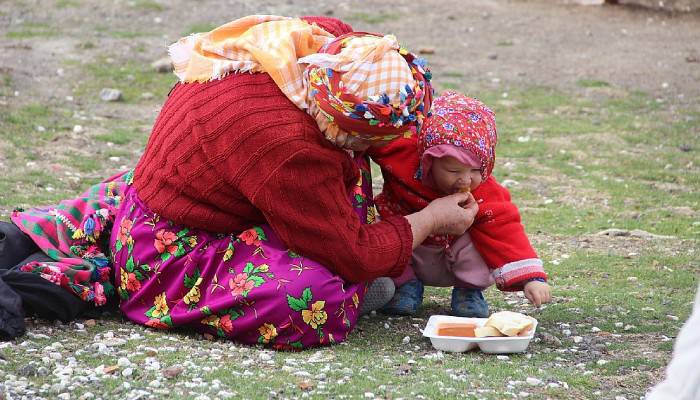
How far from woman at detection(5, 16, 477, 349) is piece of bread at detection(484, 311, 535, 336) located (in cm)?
41

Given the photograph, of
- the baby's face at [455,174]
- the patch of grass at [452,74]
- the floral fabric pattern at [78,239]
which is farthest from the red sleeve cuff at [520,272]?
the patch of grass at [452,74]

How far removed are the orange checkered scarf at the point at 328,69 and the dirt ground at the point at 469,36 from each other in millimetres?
4844

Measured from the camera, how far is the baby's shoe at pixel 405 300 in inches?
179

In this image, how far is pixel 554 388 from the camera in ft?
11.7

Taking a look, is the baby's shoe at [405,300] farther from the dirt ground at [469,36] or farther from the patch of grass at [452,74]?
the patch of grass at [452,74]

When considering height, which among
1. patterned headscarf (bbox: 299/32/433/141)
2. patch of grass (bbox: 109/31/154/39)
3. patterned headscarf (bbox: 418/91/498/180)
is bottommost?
patch of grass (bbox: 109/31/154/39)

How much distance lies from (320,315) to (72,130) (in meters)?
4.56

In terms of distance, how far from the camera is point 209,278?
4.06m

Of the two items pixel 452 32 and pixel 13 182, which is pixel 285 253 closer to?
pixel 13 182

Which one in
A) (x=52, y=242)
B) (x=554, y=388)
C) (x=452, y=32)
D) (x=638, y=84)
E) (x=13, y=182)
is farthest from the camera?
(x=452, y=32)

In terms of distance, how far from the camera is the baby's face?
4191 mm

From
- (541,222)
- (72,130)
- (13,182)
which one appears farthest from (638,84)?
(13,182)

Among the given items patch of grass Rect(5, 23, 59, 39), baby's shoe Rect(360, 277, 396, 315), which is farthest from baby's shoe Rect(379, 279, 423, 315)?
patch of grass Rect(5, 23, 59, 39)

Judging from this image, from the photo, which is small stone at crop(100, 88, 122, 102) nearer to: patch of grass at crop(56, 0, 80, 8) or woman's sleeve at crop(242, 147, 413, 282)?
patch of grass at crop(56, 0, 80, 8)
